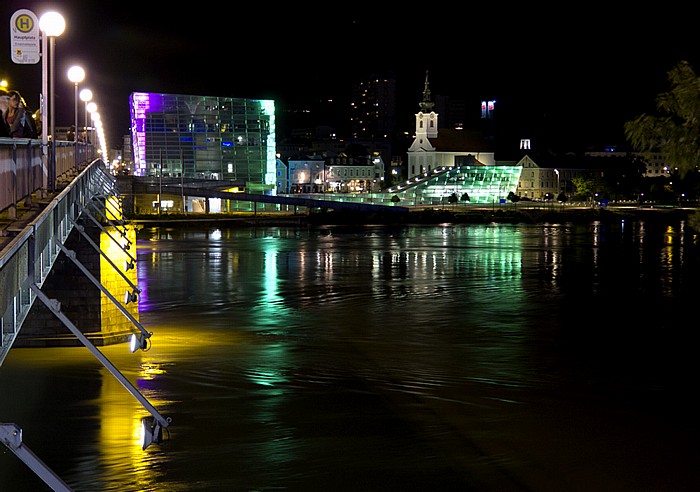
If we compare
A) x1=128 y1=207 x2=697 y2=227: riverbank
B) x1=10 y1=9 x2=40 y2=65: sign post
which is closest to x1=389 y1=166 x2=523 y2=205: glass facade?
x1=128 y1=207 x2=697 y2=227: riverbank

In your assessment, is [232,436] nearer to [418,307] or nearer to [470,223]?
[418,307]

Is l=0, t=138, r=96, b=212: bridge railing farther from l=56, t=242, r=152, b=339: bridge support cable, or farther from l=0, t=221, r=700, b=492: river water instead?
l=0, t=221, r=700, b=492: river water

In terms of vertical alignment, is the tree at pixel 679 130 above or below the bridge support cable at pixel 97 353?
above

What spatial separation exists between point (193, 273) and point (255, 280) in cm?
358

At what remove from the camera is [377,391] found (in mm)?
21875

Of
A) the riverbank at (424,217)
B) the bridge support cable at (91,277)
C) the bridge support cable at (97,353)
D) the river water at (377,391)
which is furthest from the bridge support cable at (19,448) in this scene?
the riverbank at (424,217)

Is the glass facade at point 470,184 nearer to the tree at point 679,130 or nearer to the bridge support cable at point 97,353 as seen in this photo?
the bridge support cable at point 97,353

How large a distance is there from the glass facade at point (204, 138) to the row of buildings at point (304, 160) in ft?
0.31

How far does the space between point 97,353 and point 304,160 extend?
146 meters

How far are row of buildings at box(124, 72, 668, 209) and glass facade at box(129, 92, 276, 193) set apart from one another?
0.31ft

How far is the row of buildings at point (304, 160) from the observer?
102 m

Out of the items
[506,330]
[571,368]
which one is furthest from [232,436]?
[506,330]

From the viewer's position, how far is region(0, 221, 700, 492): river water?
16.5m

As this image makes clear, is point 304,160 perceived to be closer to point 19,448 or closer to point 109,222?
point 109,222
